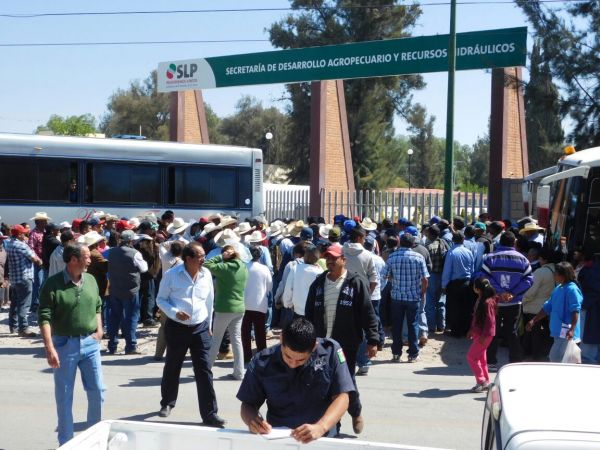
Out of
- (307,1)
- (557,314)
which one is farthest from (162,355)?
(307,1)

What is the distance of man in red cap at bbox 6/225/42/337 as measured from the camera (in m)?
14.2

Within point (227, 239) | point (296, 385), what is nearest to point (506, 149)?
point (227, 239)

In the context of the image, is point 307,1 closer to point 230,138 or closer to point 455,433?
point 230,138

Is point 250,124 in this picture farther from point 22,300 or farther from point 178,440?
point 178,440

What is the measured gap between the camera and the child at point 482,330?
10.4 m

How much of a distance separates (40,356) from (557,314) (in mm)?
7194

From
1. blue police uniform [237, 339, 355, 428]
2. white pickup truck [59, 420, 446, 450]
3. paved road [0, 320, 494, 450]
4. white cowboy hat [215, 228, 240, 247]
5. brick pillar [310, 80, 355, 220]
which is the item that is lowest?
paved road [0, 320, 494, 450]

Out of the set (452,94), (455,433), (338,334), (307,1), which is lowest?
(455,433)

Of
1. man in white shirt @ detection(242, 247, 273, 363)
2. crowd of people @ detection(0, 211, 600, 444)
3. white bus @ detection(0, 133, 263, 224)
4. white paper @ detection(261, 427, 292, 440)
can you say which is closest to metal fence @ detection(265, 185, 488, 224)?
white bus @ detection(0, 133, 263, 224)

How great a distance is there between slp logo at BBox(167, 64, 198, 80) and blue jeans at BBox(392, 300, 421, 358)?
18.5 m

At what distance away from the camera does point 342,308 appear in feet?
28.0

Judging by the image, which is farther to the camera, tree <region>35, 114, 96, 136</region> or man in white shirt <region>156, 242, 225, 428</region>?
tree <region>35, 114, 96, 136</region>

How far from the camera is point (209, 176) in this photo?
22.8 m

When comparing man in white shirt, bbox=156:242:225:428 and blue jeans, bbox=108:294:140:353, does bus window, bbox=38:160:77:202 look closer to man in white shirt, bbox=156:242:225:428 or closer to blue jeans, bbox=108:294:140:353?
blue jeans, bbox=108:294:140:353
